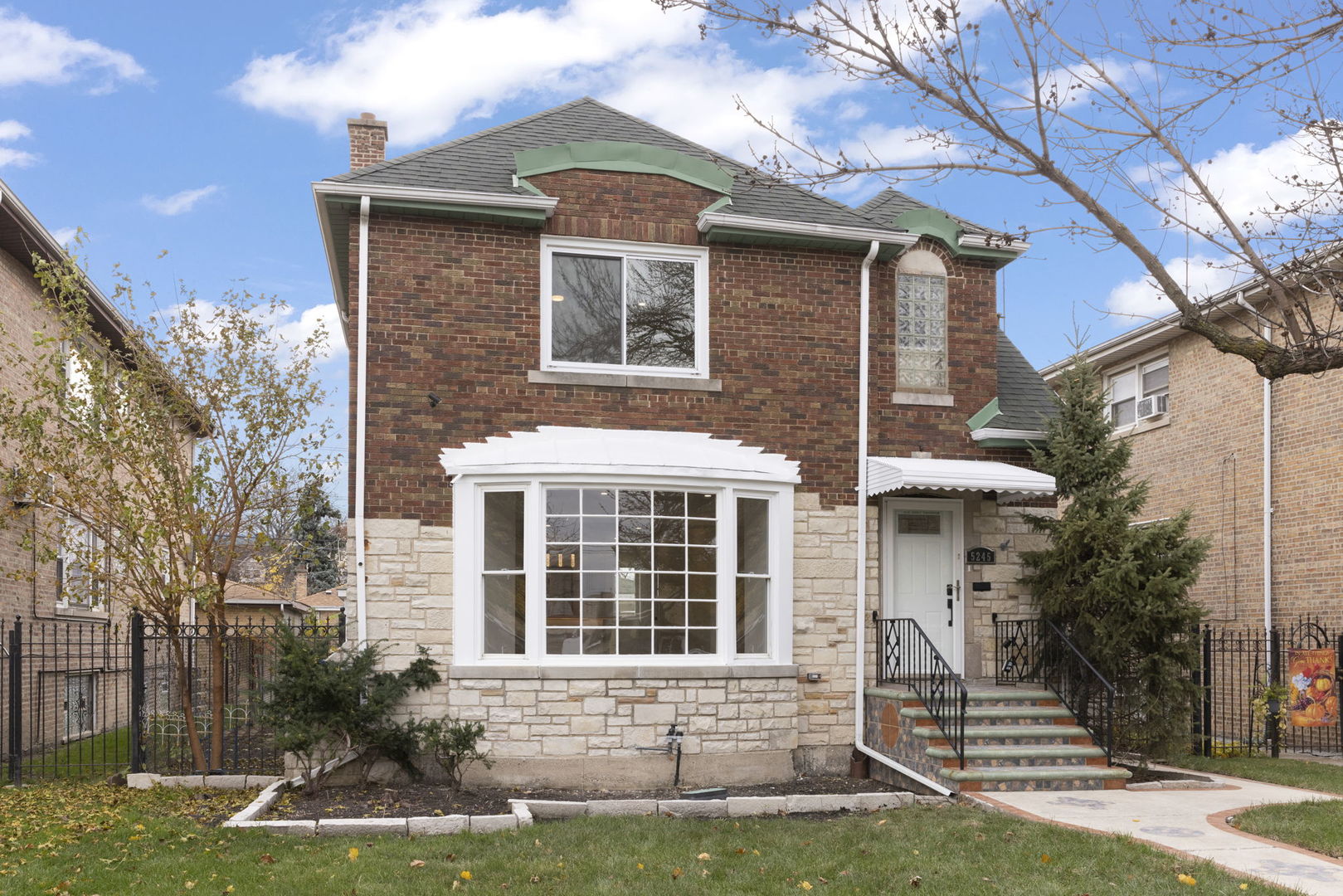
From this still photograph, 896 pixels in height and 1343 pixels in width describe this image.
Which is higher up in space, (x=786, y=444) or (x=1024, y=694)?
(x=786, y=444)

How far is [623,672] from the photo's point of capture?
11.3 meters

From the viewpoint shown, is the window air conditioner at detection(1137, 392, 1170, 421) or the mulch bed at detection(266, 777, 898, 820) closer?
the mulch bed at detection(266, 777, 898, 820)

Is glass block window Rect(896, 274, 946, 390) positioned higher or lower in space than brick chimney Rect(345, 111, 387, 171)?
lower

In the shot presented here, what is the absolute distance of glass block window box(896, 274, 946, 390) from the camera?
13.3 meters

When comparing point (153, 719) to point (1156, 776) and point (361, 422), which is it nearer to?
point (361, 422)

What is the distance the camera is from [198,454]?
12.2 metres

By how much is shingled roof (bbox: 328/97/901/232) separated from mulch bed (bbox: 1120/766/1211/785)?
20.9 ft

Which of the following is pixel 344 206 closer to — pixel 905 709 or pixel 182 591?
pixel 182 591

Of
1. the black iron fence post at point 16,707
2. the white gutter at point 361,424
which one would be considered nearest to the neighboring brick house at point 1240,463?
the white gutter at point 361,424

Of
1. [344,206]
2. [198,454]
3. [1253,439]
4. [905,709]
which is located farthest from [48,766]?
[1253,439]

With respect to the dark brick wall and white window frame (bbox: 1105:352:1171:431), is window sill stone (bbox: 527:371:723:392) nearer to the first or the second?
the dark brick wall

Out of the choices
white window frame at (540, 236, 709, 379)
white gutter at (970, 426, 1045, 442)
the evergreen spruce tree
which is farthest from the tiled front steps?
white window frame at (540, 236, 709, 379)

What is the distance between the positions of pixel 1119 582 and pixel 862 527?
270cm

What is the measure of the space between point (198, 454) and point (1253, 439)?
1485cm
